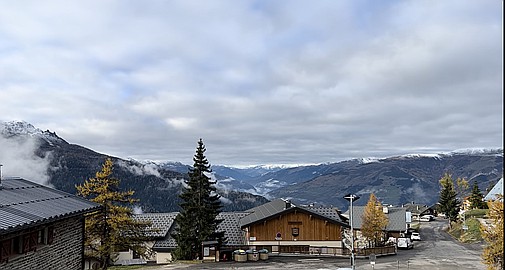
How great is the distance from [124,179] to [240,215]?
12746 cm

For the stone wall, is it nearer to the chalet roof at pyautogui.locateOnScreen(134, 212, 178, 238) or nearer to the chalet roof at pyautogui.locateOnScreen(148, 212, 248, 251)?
the chalet roof at pyautogui.locateOnScreen(148, 212, 248, 251)

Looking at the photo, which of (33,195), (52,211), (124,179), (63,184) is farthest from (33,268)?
(63,184)

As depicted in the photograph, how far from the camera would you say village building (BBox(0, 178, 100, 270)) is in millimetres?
15031

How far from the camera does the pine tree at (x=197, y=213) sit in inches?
1524

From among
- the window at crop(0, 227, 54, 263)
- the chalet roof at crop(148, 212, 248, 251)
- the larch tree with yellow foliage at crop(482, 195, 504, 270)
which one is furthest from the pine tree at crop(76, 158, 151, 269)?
the larch tree with yellow foliage at crop(482, 195, 504, 270)

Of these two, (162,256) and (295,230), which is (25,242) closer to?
(295,230)

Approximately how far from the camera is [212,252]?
3609 centimetres

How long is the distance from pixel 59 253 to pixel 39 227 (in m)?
3.50

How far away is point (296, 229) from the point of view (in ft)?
147

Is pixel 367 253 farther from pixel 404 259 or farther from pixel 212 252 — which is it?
pixel 212 252

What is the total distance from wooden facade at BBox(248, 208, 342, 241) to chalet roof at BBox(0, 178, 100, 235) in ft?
78.3

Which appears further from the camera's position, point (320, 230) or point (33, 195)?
point (320, 230)

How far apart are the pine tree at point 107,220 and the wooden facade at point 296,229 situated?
1511cm

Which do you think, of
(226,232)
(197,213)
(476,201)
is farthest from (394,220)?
(197,213)
